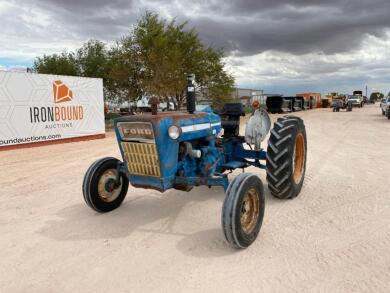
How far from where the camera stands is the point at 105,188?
197 inches

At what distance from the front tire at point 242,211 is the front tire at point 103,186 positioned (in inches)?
77.3

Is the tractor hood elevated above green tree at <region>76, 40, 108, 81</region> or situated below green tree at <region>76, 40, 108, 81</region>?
below

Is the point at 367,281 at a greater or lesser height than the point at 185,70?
lesser

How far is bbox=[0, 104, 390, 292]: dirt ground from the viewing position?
3234 millimetres

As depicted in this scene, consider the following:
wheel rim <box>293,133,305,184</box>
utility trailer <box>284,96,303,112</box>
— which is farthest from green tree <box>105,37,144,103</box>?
wheel rim <box>293,133,305,184</box>

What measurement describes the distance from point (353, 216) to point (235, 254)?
1954mm

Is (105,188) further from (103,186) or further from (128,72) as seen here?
(128,72)

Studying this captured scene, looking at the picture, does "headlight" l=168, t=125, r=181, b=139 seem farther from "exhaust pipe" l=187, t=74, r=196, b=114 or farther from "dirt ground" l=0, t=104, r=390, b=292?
"dirt ground" l=0, t=104, r=390, b=292

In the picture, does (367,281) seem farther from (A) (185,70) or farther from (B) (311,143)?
(A) (185,70)

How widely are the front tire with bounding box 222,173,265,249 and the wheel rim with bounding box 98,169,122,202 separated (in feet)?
6.42

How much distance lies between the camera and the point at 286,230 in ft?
14.2

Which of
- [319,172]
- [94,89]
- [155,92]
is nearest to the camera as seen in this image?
[319,172]

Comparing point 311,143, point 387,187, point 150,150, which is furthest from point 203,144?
point 311,143

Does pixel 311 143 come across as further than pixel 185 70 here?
No
